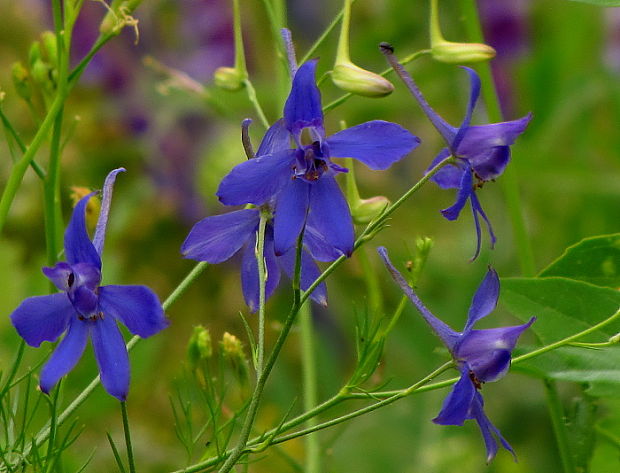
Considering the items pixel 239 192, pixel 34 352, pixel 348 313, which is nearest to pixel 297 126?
pixel 239 192

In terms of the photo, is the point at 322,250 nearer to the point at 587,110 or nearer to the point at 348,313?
the point at 348,313

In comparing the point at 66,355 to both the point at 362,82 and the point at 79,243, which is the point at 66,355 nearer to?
the point at 79,243

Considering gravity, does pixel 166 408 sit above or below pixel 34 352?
below

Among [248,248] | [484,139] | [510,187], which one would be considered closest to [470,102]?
[484,139]

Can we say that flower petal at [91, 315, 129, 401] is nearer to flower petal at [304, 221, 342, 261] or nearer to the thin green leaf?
flower petal at [304, 221, 342, 261]

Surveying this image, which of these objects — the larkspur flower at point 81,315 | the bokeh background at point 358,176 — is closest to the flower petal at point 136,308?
the larkspur flower at point 81,315
